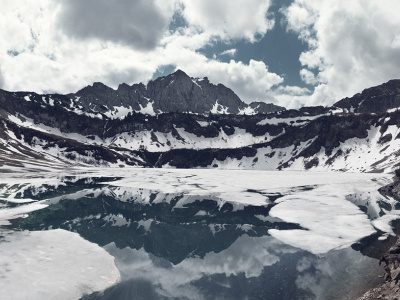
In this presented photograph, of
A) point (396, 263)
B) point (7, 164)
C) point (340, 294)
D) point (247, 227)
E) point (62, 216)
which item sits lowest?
point (340, 294)

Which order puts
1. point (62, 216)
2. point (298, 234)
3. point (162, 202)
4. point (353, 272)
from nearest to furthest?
point (353, 272)
point (298, 234)
point (62, 216)
point (162, 202)

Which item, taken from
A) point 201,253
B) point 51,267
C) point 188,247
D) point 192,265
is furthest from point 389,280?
point 51,267

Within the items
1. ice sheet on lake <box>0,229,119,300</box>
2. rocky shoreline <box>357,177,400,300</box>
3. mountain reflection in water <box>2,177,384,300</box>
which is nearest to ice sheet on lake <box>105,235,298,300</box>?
mountain reflection in water <box>2,177,384,300</box>

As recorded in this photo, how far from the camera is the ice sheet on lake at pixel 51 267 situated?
2595 centimetres

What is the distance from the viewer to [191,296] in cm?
2752

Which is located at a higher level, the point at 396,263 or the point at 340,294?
the point at 396,263

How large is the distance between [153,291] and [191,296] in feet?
12.0

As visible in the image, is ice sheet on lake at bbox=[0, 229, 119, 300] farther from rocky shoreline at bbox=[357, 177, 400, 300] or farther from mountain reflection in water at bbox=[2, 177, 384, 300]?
rocky shoreline at bbox=[357, 177, 400, 300]

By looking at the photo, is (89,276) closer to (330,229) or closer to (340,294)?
(340,294)

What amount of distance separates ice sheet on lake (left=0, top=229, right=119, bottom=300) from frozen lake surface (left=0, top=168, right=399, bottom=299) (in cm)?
10

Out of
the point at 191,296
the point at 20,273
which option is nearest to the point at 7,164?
the point at 20,273

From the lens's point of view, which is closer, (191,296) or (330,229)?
(191,296)

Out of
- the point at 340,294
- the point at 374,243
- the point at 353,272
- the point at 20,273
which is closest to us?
the point at 340,294

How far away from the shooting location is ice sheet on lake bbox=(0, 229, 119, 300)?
26.0 m
